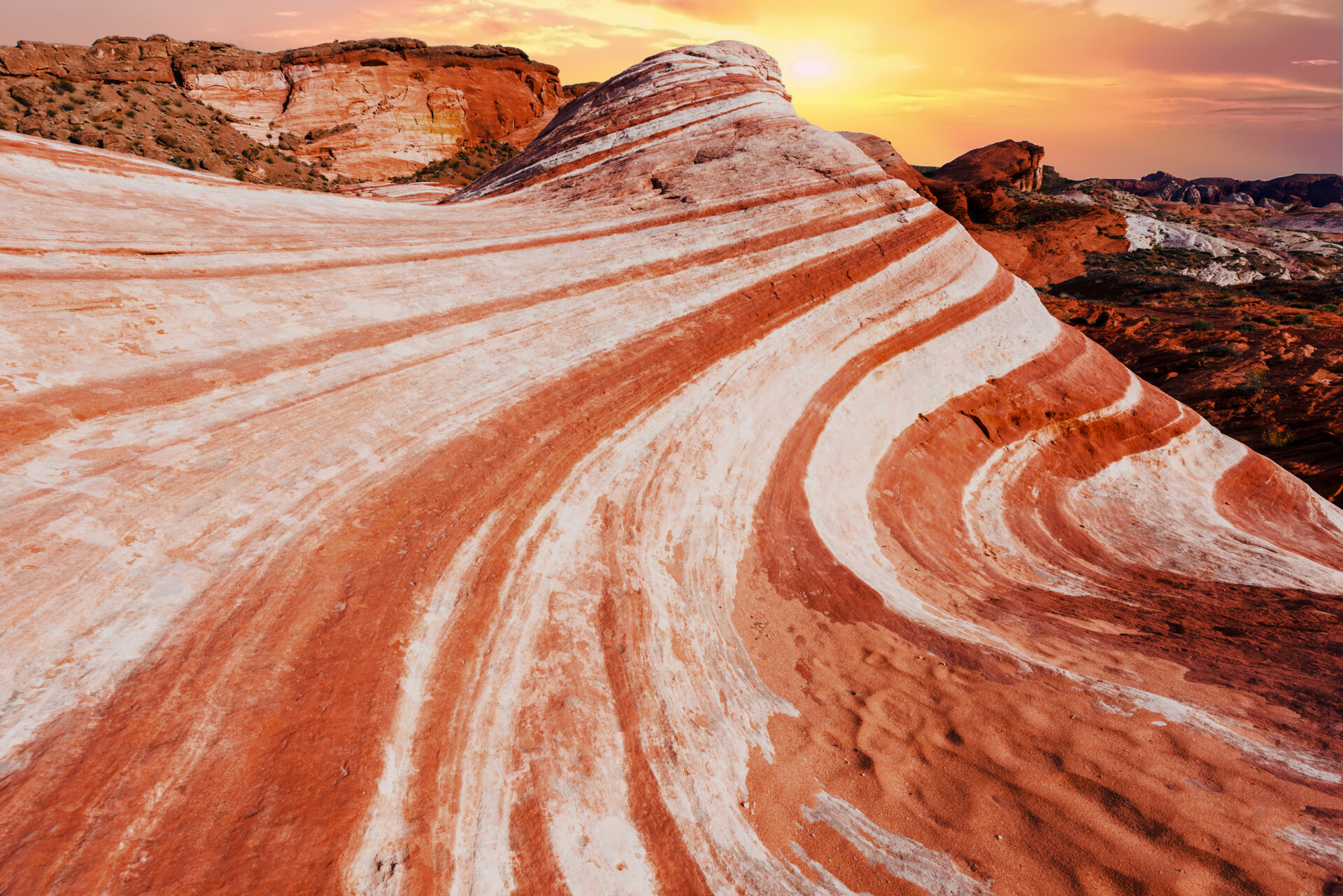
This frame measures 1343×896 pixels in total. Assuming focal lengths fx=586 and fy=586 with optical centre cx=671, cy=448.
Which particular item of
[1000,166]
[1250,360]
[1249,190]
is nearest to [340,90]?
[1250,360]

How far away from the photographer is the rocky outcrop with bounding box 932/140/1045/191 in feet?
211

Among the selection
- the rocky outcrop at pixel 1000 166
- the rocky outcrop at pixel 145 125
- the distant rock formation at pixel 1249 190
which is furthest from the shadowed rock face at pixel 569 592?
the distant rock formation at pixel 1249 190

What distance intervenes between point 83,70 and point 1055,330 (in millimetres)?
52488

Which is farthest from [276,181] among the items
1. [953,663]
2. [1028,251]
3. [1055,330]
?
[1028,251]

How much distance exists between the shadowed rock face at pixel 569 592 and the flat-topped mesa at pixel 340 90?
4189 centimetres

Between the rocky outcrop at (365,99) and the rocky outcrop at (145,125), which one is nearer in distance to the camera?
the rocky outcrop at (145,125)

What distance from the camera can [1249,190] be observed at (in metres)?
123

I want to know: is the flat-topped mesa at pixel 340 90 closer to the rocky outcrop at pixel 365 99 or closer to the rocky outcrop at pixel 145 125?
the rocky outcrop at pixel 365 99

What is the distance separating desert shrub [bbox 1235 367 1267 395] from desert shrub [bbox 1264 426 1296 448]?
2319 millimetres

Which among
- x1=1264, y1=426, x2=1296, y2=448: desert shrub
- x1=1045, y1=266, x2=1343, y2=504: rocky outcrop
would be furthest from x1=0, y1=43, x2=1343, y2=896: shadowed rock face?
x1=1045, y1=266, x2=1343, y2=504: rocky outcrop

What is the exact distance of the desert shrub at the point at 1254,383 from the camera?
17078mm

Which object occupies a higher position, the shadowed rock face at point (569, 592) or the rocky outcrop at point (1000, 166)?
the rocky outcrop at point (1000, 166)

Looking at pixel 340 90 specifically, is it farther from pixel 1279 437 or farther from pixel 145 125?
pixel 1279 437

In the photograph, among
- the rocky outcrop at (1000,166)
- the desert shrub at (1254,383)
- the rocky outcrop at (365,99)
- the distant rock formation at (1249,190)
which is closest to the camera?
the desert shrub at (1254,383)
